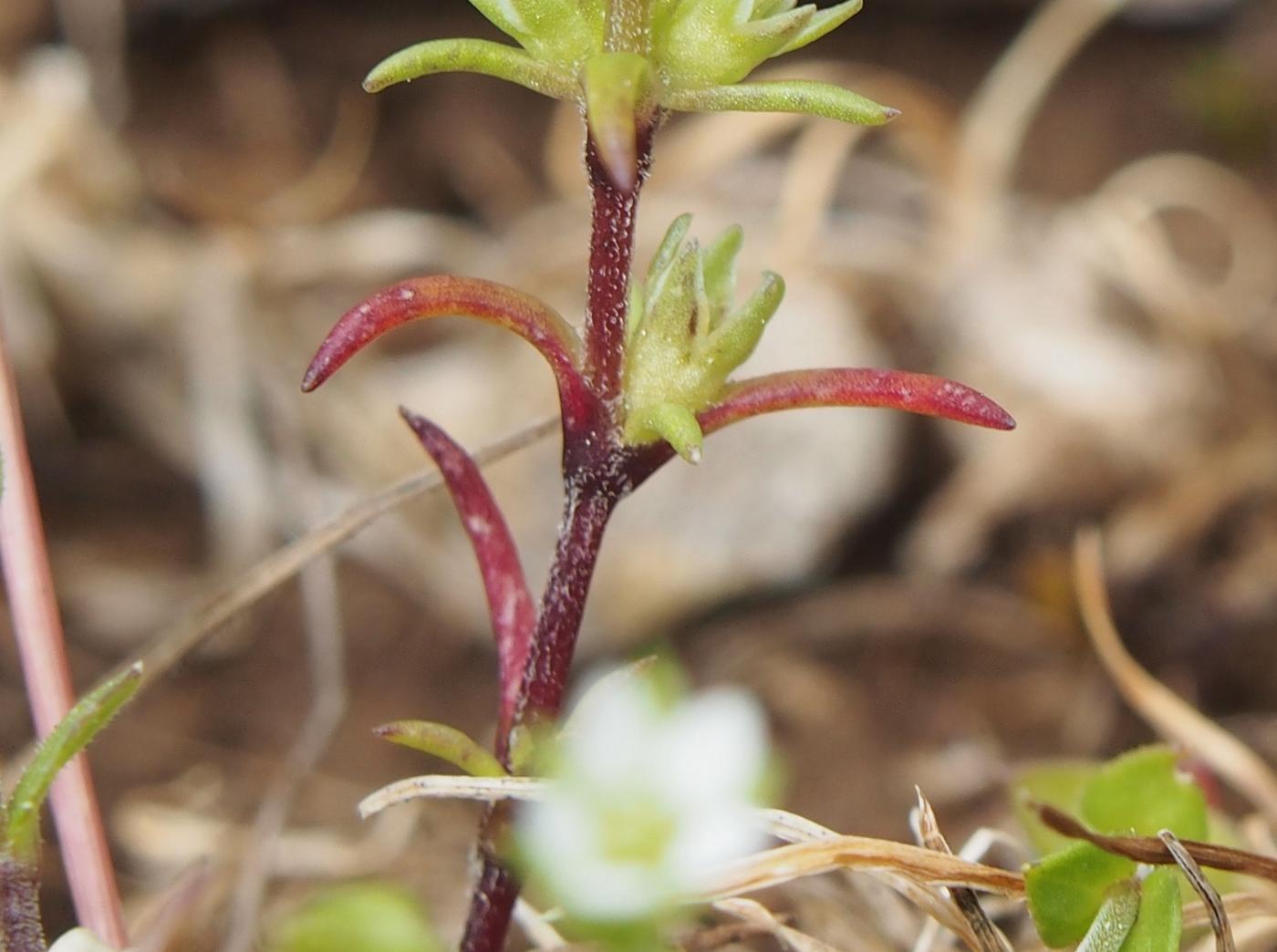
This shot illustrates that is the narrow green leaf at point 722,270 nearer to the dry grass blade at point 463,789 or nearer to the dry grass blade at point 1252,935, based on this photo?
the dry grass blade at point 463,789

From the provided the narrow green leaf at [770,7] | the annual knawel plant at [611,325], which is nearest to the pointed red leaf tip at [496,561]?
the annual knawel plant at [611,325]

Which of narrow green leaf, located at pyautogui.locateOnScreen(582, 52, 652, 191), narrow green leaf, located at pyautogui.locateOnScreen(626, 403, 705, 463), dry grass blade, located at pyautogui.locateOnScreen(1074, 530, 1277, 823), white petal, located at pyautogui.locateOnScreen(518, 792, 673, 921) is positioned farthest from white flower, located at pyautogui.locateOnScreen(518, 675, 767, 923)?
dry grass blade, located at pyautogui.locateOnScreen(1074, 530, 1277, 823)

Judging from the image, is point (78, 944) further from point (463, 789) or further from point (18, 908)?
point (463, 789)

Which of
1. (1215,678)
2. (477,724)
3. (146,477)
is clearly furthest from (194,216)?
(1215,678)

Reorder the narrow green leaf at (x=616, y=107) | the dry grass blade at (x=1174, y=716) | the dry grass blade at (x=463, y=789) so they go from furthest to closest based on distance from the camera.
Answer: the dry grass blade at (x=1174, y=716), the dry grass blade at (x=463, y=789), the narrow green leaf at (x=616, y=107)

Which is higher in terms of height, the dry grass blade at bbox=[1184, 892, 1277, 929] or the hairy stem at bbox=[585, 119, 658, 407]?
the hairy stem at bbox=[585, 119, 658, 407]

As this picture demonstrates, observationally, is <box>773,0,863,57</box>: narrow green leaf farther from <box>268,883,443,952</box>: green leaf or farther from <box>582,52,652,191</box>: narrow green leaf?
<box>268,883,443,952</box>: green leaf
